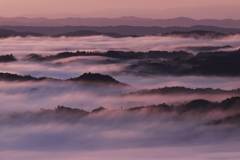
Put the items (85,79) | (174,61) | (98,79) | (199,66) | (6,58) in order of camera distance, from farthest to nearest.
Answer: (174,61)
(6,58)
(199,66)
(85,79)
(98,79)

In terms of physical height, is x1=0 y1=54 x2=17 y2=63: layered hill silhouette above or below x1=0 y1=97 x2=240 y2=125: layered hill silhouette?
above

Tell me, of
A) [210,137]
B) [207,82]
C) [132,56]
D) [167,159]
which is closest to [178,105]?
[210,137]

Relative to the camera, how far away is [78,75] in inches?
5984

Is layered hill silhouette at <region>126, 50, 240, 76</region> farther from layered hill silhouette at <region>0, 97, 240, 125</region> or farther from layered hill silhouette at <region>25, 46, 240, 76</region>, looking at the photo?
layered hill silhouette at <region>0, 97, 240, 125</region>

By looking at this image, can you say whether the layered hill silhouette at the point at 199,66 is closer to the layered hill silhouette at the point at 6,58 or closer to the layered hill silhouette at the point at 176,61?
the layered hill silhouette at the point at 176,61

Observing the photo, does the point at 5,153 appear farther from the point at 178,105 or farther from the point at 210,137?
the point at 178,105

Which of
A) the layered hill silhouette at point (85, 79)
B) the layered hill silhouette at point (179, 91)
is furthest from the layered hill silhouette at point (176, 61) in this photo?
the layered hill silhouette at point (179, 91)

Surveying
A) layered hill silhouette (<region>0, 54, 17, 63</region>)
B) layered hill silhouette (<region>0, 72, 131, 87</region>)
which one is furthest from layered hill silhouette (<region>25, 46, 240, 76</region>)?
layered hill silhouette (<region>0, 72, 131, 87</region>)

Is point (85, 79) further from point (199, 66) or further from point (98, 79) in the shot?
point (199, 66)

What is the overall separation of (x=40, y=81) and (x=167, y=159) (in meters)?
109

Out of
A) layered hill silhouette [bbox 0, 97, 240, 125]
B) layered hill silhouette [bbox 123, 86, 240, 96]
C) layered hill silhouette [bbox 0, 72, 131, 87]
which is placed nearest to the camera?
layered hill silhouette [bbox 0, 97, 240, 125]

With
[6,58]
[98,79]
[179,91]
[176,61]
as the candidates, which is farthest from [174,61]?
[179,91]

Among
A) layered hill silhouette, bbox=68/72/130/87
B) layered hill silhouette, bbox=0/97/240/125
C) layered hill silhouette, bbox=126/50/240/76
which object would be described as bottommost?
layered hill silhouette, bbox=0/97/240/125

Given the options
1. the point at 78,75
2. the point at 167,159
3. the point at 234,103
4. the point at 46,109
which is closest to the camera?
the point at 167,159
